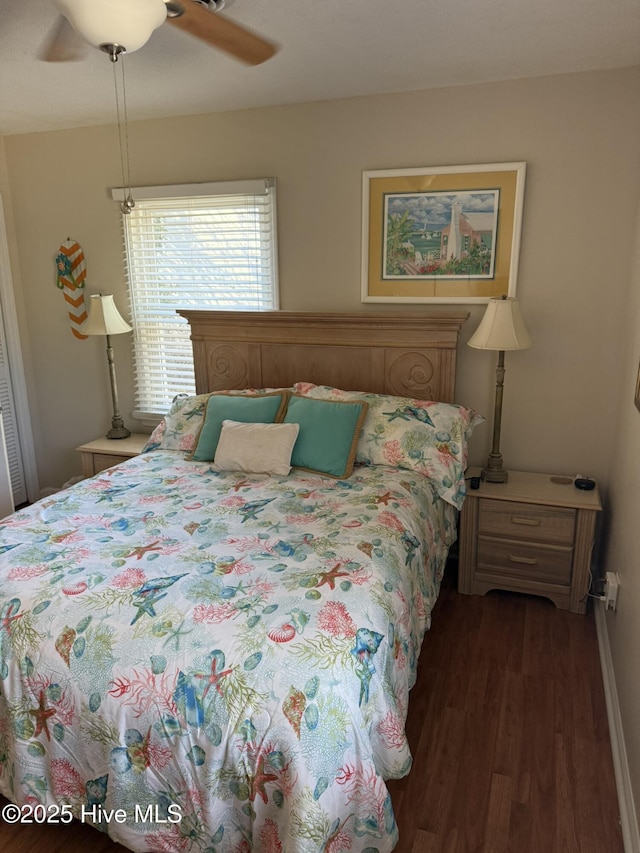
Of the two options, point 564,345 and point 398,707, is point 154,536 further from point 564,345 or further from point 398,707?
point 564,345

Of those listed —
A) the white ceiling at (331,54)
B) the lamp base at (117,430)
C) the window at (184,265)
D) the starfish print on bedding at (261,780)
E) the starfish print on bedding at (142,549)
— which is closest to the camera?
the starfish print on bedding at (261,780)

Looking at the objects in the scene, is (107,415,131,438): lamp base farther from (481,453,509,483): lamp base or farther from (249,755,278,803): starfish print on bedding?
(249,755,278,803): starfish print on bedding

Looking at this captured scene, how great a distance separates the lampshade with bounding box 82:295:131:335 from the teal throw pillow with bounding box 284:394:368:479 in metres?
1.39

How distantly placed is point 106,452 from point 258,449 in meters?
1.31

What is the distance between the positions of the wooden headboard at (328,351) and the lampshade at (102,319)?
44 centimetres

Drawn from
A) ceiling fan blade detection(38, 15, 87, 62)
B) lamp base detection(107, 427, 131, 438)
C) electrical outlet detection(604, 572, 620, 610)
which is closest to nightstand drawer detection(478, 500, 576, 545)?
electrical outlet detection(604, 572, 620, 610)

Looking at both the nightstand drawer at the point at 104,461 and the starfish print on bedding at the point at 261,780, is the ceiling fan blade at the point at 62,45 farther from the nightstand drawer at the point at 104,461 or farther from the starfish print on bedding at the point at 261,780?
the starfish print on bedding at the point at 261,780

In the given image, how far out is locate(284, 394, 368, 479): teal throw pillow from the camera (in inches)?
104

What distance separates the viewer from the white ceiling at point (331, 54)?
2020mm

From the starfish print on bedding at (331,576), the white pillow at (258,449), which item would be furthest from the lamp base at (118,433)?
the starfish print on bedding at (331,576)

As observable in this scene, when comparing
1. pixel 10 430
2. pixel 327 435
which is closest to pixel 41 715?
pixel 327 435

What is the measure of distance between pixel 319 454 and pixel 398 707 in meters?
1.22

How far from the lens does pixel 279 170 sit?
3.24 metres

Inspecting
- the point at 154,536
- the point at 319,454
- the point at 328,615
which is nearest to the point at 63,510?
the point at 154,536
